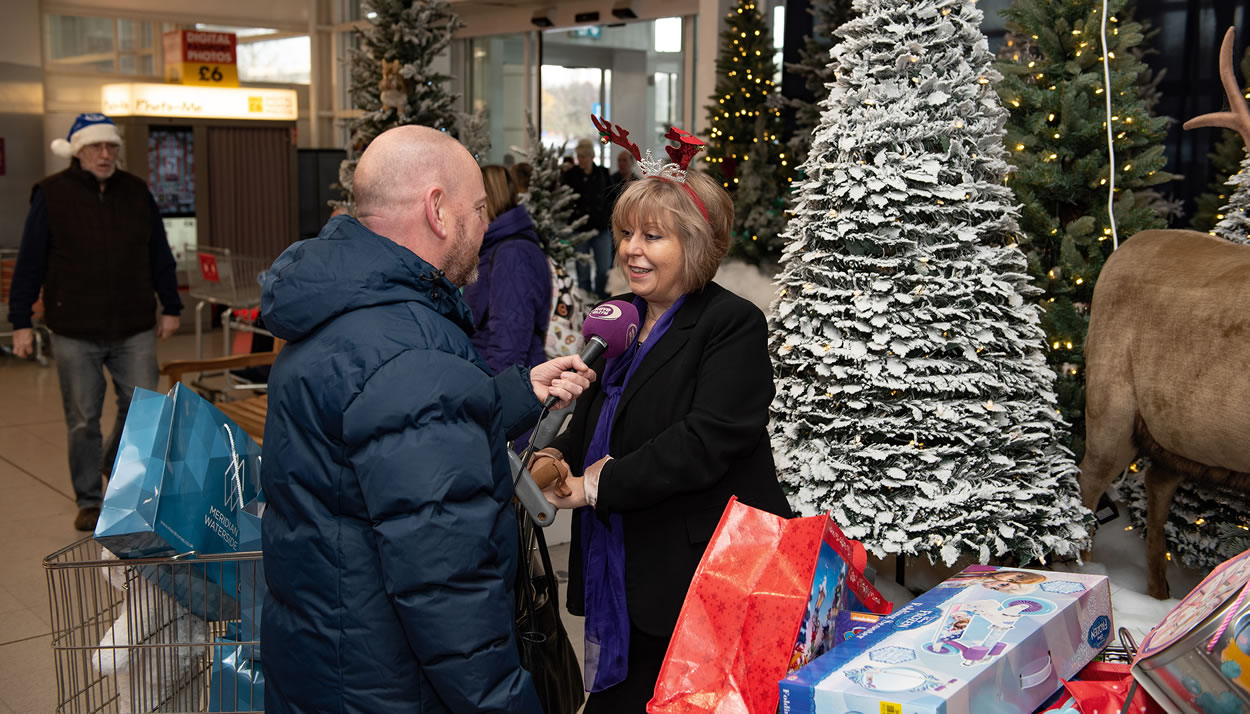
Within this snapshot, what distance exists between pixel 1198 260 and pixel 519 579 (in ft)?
8.02

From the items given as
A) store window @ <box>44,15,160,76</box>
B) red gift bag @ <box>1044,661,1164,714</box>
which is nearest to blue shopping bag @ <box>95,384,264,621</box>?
red gift bag @ <box>1044,661,1164,714</box>

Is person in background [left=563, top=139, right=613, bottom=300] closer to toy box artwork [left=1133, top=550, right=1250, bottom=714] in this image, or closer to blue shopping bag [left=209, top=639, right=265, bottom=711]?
blue shopping bag [left=209, top=639, right=265, bottom=711]

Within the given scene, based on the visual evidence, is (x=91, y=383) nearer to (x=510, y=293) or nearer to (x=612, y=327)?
(x=510, y=293)

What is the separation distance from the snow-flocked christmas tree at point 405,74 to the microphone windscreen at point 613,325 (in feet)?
16.8

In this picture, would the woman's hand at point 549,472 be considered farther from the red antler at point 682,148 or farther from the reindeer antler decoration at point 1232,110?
the reindeer antler decoration at point 1232,110

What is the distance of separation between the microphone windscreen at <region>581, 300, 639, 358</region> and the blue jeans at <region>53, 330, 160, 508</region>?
3898 mm

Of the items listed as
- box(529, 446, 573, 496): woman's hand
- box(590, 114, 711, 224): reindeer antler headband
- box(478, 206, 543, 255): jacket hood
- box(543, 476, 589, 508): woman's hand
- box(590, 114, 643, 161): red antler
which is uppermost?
box(590, 114, 643, 161): red antler

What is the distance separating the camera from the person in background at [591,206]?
12078mm

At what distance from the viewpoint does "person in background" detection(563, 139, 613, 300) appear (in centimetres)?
1208

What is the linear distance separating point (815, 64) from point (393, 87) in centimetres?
357

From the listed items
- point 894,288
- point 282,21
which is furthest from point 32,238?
point 282,21

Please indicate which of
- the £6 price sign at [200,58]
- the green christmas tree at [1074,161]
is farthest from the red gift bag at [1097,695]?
the £6 price sign at [200,58]

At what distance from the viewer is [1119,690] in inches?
59.5

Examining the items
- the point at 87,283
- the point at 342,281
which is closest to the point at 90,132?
the point at 87,283
